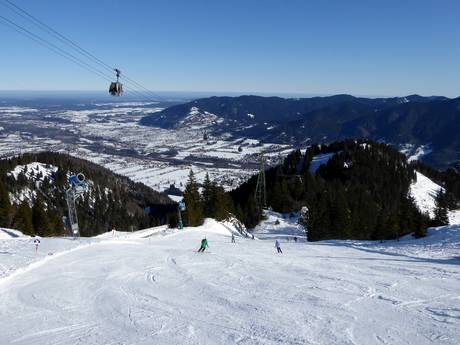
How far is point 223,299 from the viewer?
65.2 ft

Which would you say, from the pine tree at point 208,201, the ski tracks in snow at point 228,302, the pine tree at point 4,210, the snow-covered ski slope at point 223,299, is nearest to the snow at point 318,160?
the pine tree at point 208,201

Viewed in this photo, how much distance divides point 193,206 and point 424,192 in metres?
71.6

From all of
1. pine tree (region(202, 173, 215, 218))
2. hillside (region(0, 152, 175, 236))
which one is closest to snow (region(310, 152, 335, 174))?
hillside (region(0, 152, 175, 236))

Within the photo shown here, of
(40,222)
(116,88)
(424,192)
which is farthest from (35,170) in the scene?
(116,88)

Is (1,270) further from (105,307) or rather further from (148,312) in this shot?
(148,312)

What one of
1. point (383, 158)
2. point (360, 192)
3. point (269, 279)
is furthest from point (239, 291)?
point (383, 158)

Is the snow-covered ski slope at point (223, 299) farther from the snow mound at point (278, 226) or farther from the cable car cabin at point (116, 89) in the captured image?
the snow mound at point (278, 226)

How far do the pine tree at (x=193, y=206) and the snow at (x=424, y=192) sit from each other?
184 feet

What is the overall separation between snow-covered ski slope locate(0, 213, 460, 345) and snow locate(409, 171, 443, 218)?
80990 mm

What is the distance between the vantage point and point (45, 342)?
1517 centimetres

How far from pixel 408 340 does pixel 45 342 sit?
11693mm

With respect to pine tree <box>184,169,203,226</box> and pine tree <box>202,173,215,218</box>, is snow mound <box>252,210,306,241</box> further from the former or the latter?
pine tree <box>184,169,203,226</box>

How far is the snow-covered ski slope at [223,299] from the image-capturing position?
15.3 meters

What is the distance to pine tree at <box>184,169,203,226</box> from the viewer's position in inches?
2678
